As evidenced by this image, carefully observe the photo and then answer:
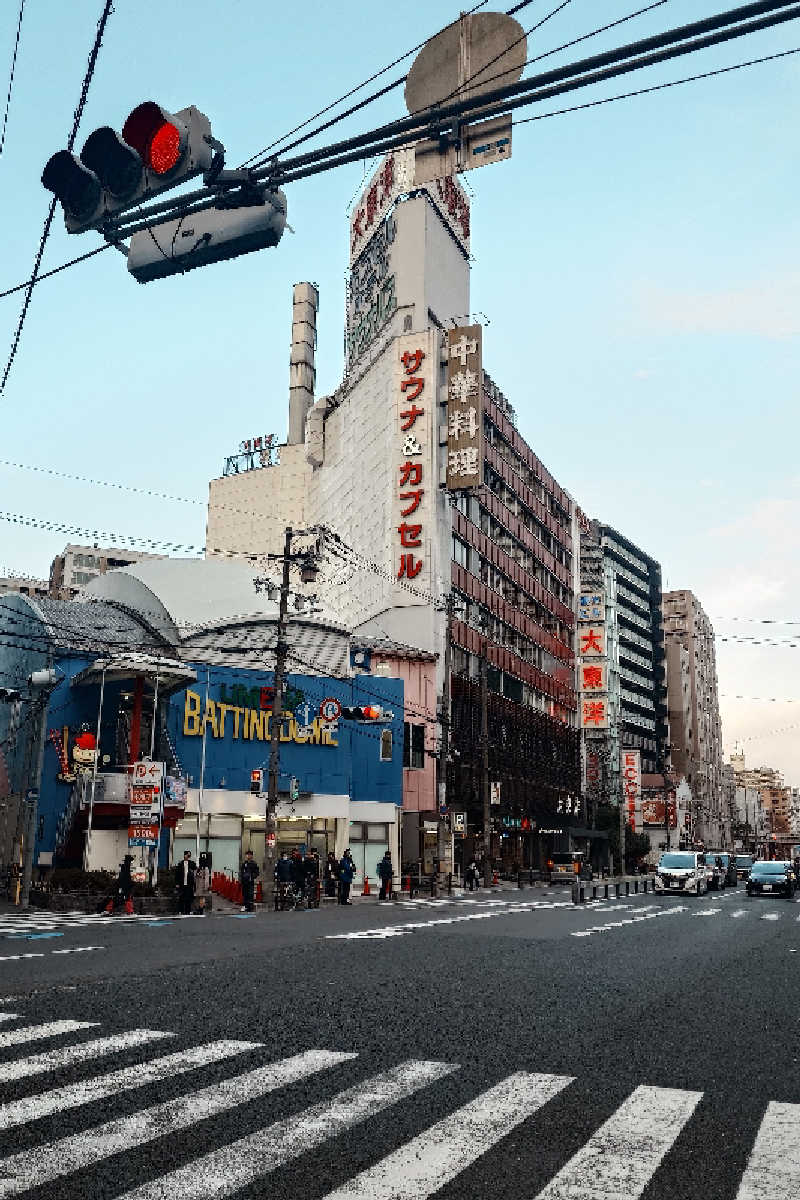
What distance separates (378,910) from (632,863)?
217 ft

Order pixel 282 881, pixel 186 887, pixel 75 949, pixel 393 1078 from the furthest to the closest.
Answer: pixel 282 881 < pixel 186 887 < pixel 75 949 < pixel 393 1078

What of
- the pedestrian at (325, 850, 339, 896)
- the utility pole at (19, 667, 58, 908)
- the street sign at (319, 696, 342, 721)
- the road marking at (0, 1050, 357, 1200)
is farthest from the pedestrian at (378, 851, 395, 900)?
the road marking at (0, 1050, 357, 1200)

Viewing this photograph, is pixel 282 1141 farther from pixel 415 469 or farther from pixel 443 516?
pixel 443 516

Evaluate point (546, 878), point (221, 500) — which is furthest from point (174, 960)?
point (221, 500)

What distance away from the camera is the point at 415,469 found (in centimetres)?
5656

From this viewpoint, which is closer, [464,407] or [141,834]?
[141,834]

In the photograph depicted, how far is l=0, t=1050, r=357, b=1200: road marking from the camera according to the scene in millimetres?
4770

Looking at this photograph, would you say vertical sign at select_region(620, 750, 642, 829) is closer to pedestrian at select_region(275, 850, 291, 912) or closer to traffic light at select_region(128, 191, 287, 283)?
pedestrian at select_region(275, 850, 291, 912)

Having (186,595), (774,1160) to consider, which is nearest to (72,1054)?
(774,1160)

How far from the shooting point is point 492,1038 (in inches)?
331

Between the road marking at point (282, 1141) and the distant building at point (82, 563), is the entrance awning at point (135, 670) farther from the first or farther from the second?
the distant building at point (82, 563)

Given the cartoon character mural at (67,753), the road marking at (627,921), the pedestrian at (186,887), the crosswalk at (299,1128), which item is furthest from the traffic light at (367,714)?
the crosswalk at (299,1128)

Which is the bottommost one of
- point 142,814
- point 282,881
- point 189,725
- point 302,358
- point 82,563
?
point 282,881

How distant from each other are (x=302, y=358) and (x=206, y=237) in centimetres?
8835
